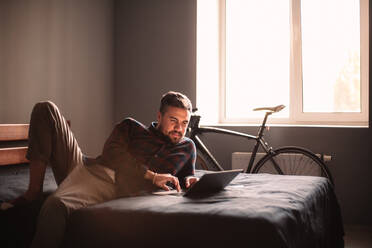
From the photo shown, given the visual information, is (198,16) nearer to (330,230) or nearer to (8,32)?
(8,32)

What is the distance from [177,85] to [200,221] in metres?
2.59

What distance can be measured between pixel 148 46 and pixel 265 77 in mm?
1140

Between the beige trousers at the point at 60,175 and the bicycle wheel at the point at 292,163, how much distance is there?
5.35 ft

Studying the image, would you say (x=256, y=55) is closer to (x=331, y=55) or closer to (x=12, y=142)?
(x=331, y=55)

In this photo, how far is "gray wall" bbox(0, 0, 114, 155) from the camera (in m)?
3.08

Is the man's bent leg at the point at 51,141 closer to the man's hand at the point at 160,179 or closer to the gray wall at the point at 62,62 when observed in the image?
the man's hand at the point at 160,179

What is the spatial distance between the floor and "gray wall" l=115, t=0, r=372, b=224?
0.07 metres

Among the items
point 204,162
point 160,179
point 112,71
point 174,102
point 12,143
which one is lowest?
point 204,162

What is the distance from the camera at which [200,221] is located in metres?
1.46

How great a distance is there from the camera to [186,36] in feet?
12.8

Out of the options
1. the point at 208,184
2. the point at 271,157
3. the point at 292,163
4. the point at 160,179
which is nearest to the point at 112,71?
the point at 271,157

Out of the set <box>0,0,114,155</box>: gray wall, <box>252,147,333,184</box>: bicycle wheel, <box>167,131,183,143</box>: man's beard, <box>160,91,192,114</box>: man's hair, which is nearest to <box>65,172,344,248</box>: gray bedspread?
<box>167,131,183,143</box>: man's beard

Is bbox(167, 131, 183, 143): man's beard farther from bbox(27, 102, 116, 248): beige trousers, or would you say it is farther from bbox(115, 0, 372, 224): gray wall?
bbox(115, 0, 372, 224): gray wall

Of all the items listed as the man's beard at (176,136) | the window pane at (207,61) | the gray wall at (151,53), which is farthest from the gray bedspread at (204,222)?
the gray wall at (151,53)
